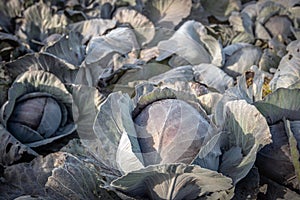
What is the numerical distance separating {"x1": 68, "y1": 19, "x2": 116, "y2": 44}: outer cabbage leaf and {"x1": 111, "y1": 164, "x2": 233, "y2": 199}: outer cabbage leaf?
154cm

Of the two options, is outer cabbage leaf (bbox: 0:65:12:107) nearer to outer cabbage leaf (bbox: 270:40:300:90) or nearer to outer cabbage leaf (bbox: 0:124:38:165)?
outer cabbage leaf (bbox: 0:124:38:165)

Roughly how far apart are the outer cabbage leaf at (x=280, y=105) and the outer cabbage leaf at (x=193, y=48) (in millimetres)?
880

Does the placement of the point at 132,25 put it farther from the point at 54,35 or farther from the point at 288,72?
the point at 288,72

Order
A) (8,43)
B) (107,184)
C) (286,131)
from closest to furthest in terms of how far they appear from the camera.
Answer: (107,184) < (286,131) < (8,43)

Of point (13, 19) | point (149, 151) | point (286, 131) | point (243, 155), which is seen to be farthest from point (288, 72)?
point (13, 19)

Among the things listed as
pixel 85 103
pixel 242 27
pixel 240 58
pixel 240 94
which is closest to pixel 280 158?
pixel 240 94

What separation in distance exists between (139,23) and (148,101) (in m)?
1.55

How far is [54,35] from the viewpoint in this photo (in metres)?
2.63

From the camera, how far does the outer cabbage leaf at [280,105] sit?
146cm

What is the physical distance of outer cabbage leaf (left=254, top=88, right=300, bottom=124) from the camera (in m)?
1.46

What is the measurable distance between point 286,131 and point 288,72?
1.92 feet

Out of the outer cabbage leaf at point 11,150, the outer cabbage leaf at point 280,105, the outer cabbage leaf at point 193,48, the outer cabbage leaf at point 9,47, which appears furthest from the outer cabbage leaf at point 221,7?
the outer cabbage leaf at point 11,150

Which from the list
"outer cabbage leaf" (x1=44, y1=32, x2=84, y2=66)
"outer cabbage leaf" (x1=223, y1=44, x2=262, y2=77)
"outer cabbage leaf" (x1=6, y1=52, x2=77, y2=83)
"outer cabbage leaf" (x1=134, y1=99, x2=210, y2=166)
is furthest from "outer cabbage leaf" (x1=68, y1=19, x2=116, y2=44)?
"outer cabbage leaf" (x1=134, y1=99, x2=210, y2=166)

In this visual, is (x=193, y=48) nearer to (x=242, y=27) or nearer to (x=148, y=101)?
(x=242, y=27)
